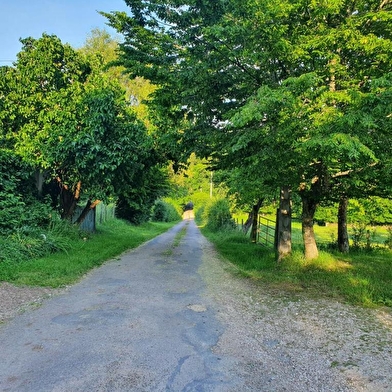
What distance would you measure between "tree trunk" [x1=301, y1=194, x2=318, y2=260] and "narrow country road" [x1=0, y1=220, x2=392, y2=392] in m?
3.31

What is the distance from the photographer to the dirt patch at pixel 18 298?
5002mm

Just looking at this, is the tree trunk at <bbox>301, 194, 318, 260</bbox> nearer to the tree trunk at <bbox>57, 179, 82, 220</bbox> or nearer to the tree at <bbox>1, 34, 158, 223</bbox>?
the tree at <bbox>1, 34, 158, 223</bbox>

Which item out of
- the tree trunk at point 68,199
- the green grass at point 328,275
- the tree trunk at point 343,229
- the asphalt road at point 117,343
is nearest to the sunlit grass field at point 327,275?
the green grass at point 328,275

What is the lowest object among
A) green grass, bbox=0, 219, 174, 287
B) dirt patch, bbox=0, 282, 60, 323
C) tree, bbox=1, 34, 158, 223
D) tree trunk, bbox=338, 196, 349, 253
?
dirt patch, bbox=0, 282, 60, 323

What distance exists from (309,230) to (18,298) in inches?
294

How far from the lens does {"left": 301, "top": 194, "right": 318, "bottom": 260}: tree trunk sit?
9.31m

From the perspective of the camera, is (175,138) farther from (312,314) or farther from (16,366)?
(16,366)

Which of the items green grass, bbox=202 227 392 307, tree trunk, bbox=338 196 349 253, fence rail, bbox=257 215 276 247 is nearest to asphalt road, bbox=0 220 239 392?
green grass, bbox=202 227 392 307

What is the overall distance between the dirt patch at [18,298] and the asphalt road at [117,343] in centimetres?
24

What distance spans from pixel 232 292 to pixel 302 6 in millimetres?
5888

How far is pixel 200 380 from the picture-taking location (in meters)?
3.14

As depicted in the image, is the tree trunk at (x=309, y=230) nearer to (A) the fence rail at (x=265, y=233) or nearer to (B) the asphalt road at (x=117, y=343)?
(B) the asphalt road at (x=117, y=343)

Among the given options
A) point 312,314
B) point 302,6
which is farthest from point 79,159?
point 312,314

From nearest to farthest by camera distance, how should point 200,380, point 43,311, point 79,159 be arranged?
point 200,380 < point 43,311 < point 79,159
